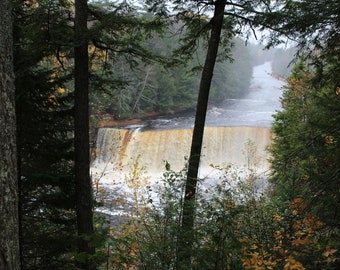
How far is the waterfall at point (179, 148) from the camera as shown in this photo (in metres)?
20.1

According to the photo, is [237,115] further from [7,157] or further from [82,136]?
[7,157]

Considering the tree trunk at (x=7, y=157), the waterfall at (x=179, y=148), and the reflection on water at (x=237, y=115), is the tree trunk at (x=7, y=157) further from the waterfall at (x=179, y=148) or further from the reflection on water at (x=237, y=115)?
the reflection on water at (x=237, y=115)

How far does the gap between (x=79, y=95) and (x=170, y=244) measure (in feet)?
10.5

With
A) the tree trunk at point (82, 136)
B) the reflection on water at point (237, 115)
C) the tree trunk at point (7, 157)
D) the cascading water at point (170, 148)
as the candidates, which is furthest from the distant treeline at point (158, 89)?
the tree trunk at point (7, 157)

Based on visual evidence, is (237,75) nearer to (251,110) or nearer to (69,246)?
(251,110)

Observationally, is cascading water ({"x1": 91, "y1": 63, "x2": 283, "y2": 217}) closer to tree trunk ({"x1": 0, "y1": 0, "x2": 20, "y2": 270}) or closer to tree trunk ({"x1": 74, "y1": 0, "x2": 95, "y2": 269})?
tree trunk ({"x1": 74, "y1": 0, "x2": 95, "y2": 269})

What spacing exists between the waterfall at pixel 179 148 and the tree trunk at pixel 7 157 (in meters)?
17.2

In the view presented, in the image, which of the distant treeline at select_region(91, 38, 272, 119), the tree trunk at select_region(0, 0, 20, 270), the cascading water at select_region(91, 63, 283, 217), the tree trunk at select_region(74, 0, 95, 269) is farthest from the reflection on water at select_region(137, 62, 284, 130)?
the tree trunk at select_region(0, 0, 20, 270)

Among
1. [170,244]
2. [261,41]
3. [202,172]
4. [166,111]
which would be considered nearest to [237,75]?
[166,111]

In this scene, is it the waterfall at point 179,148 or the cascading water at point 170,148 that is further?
the waterfall at point 179,148

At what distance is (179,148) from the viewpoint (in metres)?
20.3

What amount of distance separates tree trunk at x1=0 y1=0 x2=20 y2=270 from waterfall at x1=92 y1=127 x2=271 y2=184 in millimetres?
17211

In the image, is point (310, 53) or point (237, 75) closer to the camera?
point (310, 53)

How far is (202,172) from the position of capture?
765 inches
